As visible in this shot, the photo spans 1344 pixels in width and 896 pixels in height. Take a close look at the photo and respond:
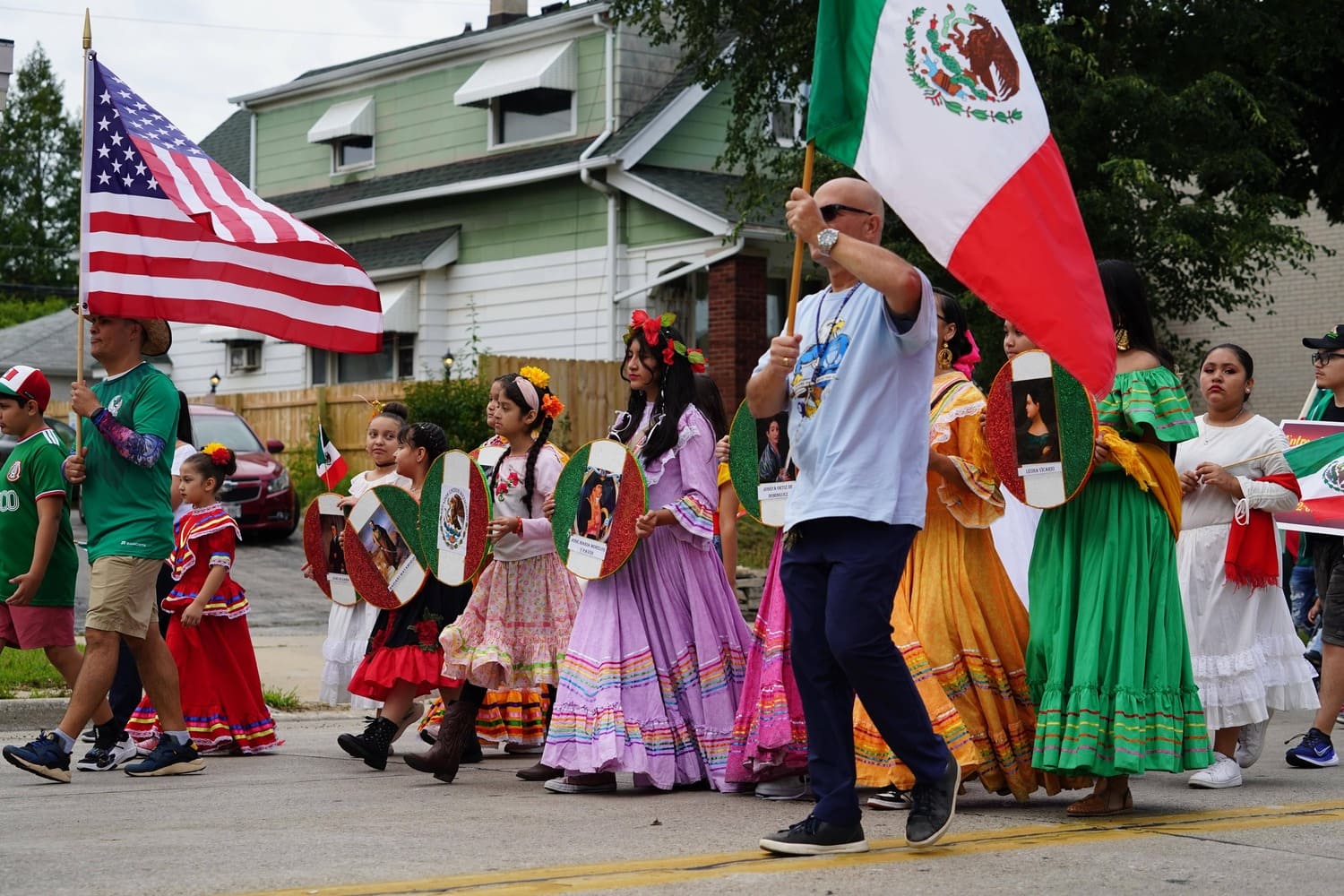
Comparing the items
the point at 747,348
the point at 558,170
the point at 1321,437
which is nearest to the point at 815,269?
the point at 747,348

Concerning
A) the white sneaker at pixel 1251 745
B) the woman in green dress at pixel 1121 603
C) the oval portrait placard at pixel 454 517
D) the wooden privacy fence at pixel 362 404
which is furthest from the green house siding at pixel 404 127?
the woman in green dress at pixel 1121 603

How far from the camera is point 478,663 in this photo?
26.5ft

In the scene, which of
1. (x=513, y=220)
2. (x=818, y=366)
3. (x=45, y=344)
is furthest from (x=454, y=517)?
(x=45, y=344)

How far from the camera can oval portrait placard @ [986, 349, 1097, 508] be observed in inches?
257

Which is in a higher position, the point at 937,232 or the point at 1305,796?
the point at 937,232

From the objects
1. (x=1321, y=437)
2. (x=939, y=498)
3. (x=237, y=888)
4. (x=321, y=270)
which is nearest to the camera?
(x=237, y=888)

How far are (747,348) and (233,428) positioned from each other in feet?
23.1

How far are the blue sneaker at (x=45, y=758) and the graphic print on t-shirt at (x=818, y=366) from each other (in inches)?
151

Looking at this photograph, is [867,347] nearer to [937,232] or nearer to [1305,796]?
[937,232]

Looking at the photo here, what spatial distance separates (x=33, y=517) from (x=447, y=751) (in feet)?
7.58

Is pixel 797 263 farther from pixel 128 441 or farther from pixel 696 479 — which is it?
pixel 128 441

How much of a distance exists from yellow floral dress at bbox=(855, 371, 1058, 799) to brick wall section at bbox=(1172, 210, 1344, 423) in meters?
22.0

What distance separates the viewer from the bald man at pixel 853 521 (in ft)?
17.7

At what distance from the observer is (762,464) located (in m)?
7.66
